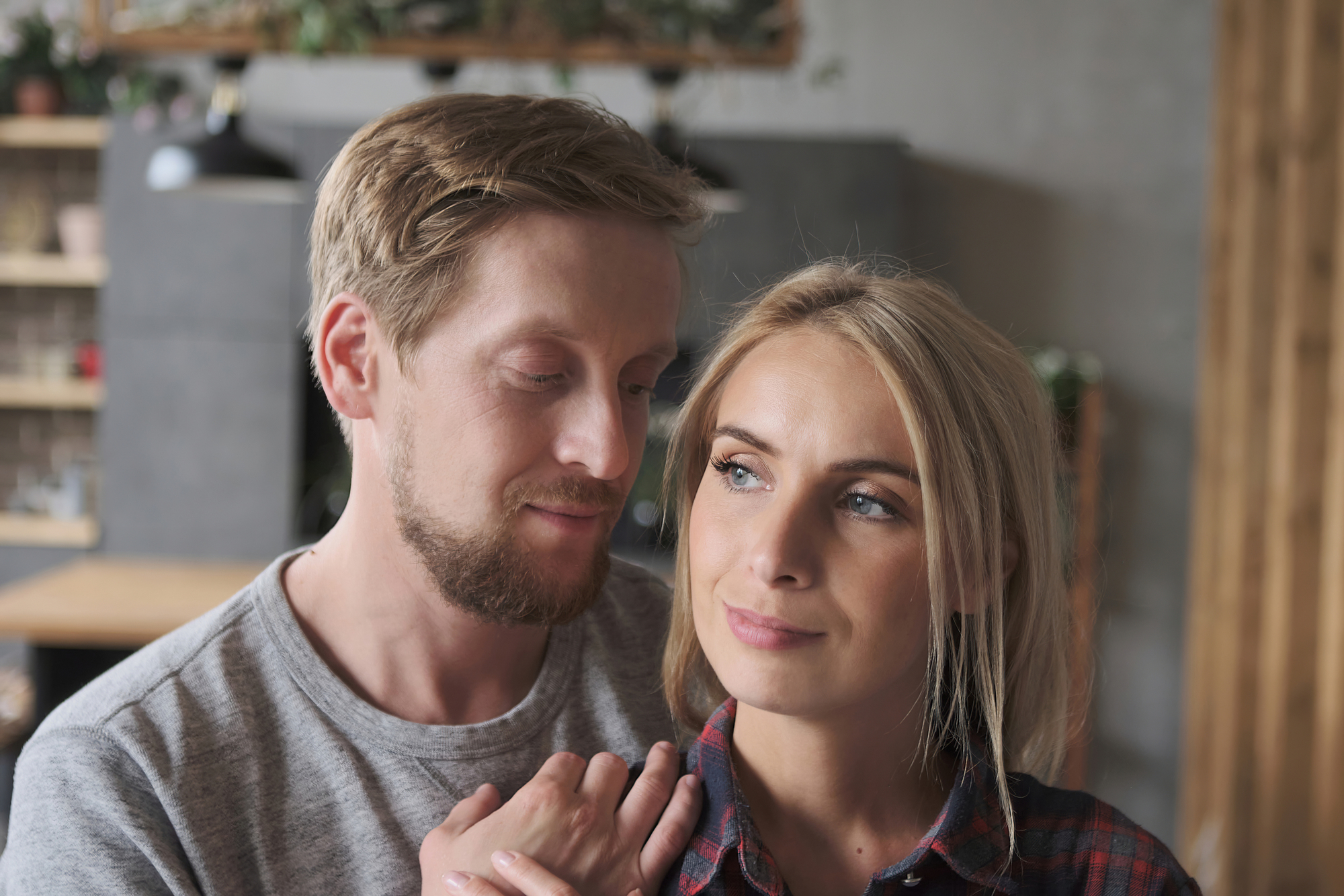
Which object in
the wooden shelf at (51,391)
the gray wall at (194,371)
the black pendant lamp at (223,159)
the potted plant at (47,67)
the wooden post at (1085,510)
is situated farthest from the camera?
the wooden shelf at (51,391)

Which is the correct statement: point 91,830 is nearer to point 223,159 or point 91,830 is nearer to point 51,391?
point 223,159

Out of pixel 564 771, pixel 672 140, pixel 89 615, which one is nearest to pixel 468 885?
pixel 564 771

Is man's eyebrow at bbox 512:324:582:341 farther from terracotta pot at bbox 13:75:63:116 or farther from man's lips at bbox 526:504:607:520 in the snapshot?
terracotta pot at bbox 13:75:63:116

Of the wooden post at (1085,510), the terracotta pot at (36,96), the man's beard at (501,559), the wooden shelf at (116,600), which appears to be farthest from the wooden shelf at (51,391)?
the man's beard at (501,559)

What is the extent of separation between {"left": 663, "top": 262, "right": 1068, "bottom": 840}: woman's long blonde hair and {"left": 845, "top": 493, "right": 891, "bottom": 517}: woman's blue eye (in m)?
0.04

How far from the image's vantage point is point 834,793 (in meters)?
1.12

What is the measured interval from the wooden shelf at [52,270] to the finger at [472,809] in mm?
4245

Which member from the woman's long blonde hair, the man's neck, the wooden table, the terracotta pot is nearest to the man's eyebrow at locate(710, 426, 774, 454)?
the woman's long blonde hair

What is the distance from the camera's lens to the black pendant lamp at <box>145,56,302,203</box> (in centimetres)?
309

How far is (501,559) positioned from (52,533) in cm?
435

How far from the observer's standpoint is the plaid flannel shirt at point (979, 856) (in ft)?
3.53

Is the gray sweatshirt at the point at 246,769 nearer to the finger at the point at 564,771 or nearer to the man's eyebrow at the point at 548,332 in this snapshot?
the finger at the point at 564,771

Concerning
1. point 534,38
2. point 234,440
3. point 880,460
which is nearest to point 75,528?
point 234,440

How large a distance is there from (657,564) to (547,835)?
329 cm
